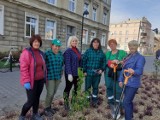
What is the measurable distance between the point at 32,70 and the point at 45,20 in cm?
1635

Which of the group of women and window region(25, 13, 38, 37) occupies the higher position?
window region(25, 13, 38, 37)

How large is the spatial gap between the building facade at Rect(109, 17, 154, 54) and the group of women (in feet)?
226

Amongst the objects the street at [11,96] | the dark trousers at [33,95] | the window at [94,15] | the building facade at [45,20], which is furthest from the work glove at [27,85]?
the window at [94,15]

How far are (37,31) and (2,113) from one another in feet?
48.5

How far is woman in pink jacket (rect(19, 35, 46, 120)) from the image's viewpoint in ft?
11.8

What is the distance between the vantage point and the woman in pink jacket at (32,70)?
11.8ft

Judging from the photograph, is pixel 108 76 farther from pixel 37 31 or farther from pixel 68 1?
pixel 68 1

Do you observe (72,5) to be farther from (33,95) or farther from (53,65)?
(33,95)

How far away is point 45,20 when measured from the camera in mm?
19266

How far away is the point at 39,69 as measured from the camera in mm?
3838

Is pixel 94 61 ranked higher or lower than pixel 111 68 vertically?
higher

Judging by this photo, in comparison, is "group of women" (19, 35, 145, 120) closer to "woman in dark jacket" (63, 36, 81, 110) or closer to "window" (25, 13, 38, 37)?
"woman in dark jacket" (63, 36, 81, 110)

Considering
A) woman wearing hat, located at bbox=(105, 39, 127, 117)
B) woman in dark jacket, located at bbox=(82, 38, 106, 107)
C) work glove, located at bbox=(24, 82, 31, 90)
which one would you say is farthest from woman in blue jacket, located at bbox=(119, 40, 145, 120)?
work glove, located at bbox=(24, 82, 31, 90)

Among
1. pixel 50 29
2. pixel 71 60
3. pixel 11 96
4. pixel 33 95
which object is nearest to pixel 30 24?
pixel 50 29
